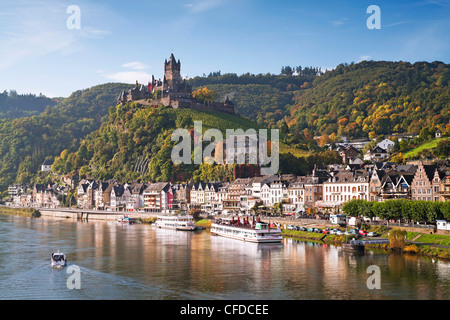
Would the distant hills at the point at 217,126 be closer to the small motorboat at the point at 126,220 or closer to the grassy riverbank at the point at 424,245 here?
the small motorboat at the point at 126,220

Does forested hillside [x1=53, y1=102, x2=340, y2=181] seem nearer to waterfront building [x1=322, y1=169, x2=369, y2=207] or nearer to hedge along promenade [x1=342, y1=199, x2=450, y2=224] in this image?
waterfront building [x1=322, y1=169, x2=369, y2=207]

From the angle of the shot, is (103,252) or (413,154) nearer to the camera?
(103,252)

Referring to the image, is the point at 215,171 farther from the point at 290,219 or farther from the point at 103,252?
the point at 103,252

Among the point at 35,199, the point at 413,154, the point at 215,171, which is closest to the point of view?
the point at 413,154

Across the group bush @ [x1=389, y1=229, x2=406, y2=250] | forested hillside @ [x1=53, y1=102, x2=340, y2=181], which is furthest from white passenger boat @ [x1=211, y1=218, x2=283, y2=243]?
forested hillside @ [x1=53, y1=102, x2=340, y2=181]
